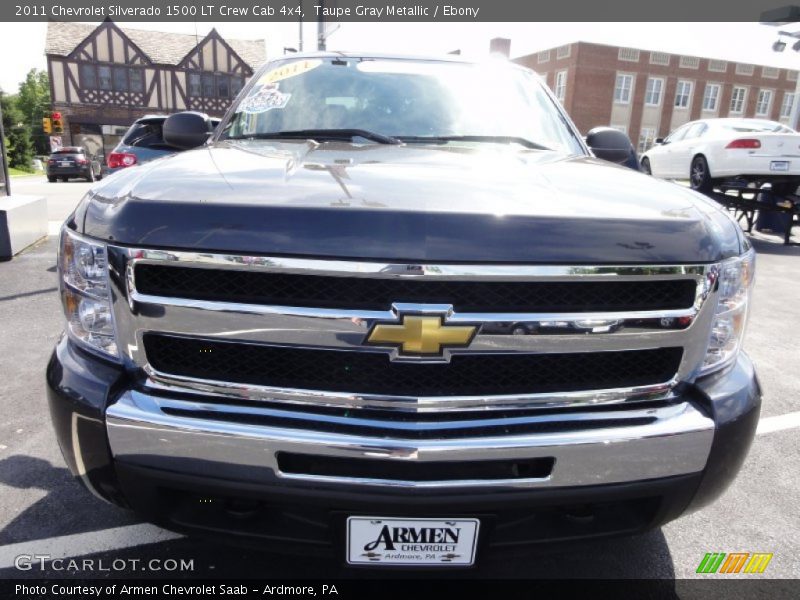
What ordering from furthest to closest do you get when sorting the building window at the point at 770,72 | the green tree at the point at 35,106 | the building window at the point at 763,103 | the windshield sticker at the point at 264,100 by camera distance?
the green tree at the point at 35,106
the building window at the point at 763,103
the building window at the point at 770,72
the windshield sticker at the point at 264,100

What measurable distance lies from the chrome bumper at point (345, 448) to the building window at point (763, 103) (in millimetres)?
58181

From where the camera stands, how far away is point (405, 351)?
1504mm

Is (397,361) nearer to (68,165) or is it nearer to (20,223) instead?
(20,223)

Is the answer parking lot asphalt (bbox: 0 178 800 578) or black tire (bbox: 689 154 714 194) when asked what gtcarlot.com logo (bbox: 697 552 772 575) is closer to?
parking lot asphalt (bbox: 0 178 800 578)

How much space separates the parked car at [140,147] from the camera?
8.34 meters

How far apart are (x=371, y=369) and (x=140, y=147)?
27.2 ft

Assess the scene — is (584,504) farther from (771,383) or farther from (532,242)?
(771,383)

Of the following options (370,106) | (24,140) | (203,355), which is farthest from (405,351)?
(24,140)

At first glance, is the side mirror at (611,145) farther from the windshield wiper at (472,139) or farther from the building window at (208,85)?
the building window at (208,85)

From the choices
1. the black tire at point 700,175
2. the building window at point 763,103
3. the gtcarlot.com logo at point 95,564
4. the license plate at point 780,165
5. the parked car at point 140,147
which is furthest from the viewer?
the building window at point 763,103

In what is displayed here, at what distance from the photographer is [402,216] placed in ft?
4.87

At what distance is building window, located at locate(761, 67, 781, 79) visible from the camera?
4912 cm

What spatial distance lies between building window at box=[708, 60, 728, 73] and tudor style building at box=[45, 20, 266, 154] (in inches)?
1440
